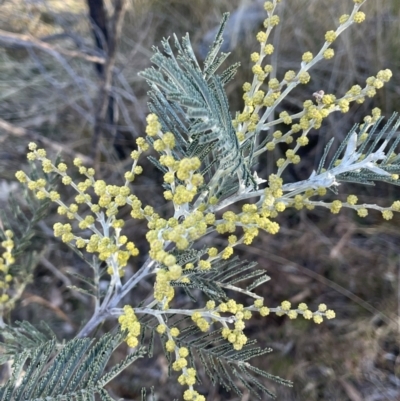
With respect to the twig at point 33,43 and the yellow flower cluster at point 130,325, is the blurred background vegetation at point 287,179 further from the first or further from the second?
the yellow flower cluster at point 130,325

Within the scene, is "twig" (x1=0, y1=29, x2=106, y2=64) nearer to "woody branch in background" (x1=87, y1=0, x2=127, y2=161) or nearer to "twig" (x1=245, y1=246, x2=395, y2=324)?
"woody branch in background" (x1=87, y1=0, x2=127, y2=161)

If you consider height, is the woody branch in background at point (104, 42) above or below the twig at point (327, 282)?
above

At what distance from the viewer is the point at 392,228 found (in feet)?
6.51

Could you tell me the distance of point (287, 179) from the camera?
2.15 meters

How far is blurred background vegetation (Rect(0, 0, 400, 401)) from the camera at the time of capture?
1769 mm

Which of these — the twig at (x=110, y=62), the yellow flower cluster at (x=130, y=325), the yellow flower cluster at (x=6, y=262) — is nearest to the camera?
the yellow flower cluster at (x=130, y=325)

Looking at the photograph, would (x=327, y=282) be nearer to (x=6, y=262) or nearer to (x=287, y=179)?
(x=287, y=179)

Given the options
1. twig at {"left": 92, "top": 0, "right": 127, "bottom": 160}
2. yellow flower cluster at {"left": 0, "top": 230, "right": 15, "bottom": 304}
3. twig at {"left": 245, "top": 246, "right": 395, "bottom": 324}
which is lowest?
twig at {"left": 245, "top": 246, "right": 395, "bottom": 324}

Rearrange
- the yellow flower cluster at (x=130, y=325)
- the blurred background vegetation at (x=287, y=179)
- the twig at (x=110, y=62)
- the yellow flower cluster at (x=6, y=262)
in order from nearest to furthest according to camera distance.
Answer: the yellow flower cluster at (x=130, y=325) → the yellow flower cluster at (x=6, y=262) → the twig at (x=110, y=62) → the blurred background vegetation at (x=287, y=179)

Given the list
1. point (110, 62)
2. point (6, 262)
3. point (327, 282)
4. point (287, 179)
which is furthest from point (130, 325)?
point (287, 179)

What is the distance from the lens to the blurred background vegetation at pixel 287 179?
1769 millimetres

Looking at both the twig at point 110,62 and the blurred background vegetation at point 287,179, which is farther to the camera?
the blurred background vegetation at point 287,179

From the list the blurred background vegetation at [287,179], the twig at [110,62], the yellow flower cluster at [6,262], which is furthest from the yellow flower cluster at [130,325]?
the twig at [110,62]

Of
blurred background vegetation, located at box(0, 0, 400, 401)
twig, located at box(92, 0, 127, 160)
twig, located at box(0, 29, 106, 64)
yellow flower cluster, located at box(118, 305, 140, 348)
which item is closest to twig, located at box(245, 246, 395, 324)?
blurred background vegetation, located at box(0, 0, 400, 401)
